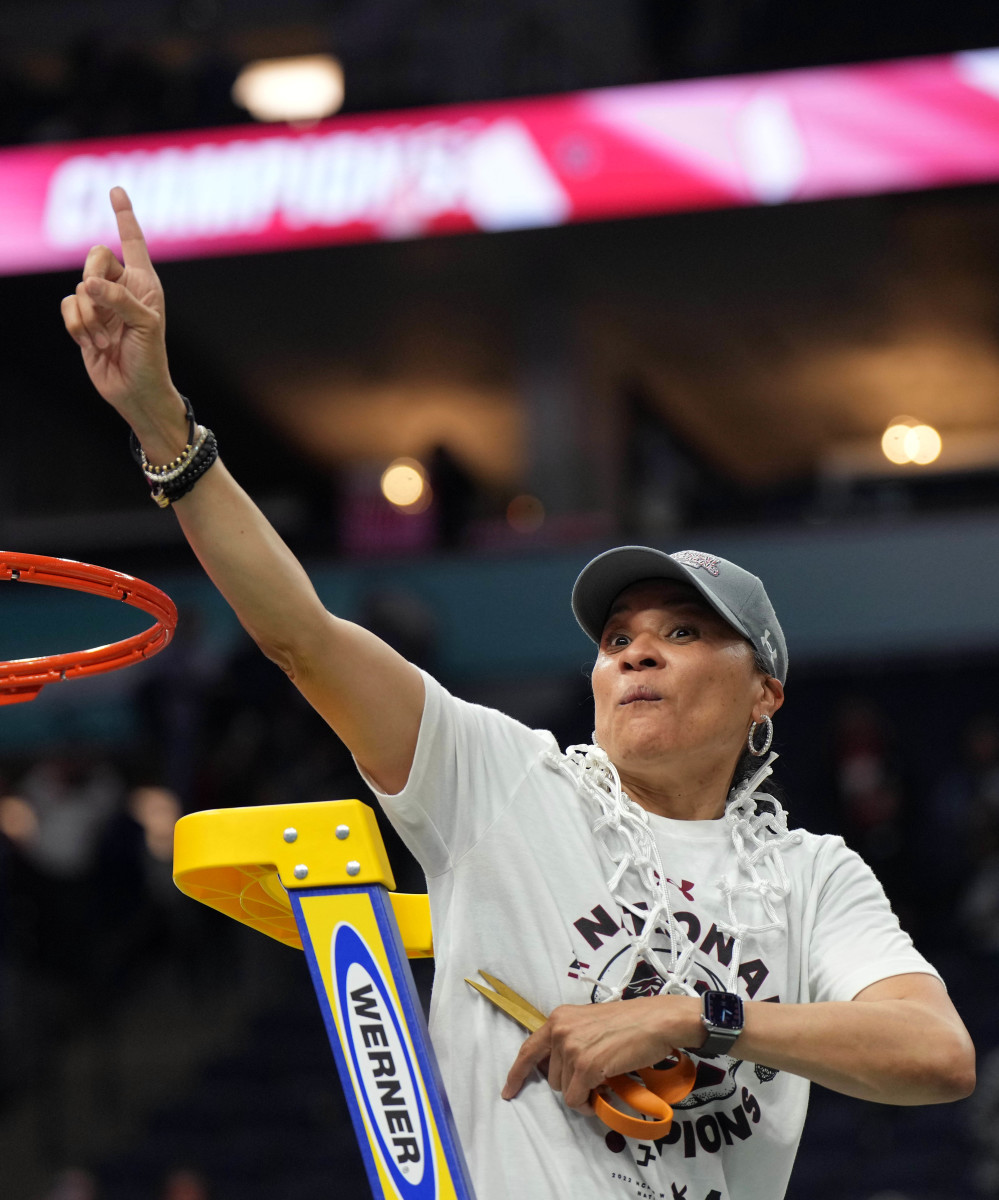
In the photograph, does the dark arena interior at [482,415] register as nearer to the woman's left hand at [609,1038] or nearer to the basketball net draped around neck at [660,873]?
the basketball net draped around neck at [660,873]

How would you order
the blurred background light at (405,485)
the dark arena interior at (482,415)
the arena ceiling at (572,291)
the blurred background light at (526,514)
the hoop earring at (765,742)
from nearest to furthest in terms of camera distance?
the hoop earring at (765,742) → the dark arena interior at (482,415) → the arena ceiling at (572,291) → the blurred background light at (526,514) → the blurred background light at (405,485)

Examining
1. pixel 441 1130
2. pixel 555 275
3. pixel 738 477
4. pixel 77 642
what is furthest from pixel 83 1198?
pixel 738 477

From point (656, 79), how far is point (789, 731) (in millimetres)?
4944

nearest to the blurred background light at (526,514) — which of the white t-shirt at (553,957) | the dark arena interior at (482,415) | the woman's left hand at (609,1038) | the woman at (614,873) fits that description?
the dark arena interior at (482,415)

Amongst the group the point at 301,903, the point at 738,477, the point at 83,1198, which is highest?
the point at 738,477

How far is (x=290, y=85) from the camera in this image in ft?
35.4

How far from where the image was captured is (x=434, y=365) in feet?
41.9

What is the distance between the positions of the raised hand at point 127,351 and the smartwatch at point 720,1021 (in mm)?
834

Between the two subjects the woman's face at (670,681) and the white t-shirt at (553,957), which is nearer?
the white t-shirt at (553,957)

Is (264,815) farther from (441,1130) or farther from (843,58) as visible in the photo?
(843,58)

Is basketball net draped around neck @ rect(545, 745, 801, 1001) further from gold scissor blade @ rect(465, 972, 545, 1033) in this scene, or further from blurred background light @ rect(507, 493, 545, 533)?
blurred background light @ rect(507, 493, 545, 533)

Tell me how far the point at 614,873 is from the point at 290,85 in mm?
9923

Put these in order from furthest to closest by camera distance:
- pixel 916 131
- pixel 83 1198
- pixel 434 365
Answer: pixel 434 365
pixel 916 131
pixel 83 1198

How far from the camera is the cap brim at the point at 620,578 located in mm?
1966
